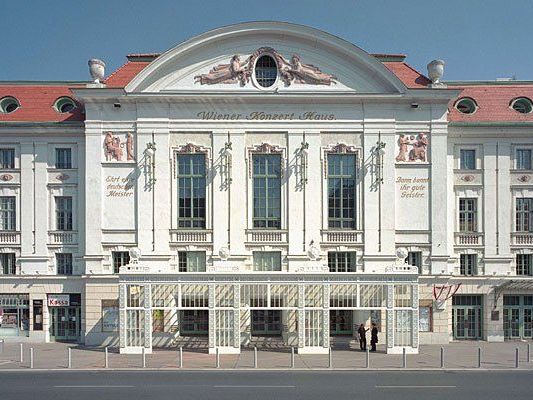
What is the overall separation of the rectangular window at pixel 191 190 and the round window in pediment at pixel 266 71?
5.86 m

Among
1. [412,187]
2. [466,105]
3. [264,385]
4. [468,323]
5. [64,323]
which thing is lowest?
[468,323]

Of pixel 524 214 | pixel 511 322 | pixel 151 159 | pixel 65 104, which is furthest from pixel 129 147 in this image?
pixel 511 322

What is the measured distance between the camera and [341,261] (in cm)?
3147

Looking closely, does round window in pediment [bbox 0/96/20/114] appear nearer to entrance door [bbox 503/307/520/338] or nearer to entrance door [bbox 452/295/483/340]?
entrance door [bbox 452/295/483/340]

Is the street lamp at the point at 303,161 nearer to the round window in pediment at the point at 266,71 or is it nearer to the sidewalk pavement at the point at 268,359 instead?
the round window in pediment at the point at 266,71

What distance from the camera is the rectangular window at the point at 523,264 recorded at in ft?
107

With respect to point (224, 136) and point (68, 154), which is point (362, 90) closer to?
point (224, 136)

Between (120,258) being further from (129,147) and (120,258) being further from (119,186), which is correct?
(129,147)

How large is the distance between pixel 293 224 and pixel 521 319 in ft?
51.8

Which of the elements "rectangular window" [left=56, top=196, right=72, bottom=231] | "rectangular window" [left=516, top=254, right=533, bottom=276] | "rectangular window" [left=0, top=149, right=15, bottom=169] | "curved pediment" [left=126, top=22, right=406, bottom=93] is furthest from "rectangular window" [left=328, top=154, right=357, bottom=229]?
"rectangular window" [left=0, top=149, right=15, bottom=169]

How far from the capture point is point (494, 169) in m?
32.8

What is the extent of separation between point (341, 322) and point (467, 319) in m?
8.32

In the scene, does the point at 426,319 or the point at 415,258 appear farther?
the point at 415,258

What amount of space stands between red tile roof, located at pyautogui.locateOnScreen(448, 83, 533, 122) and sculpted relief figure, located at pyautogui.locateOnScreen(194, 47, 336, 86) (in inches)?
359
